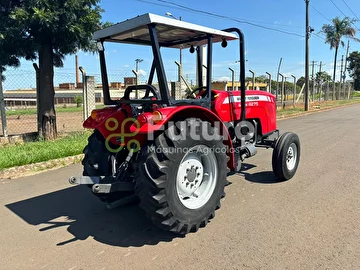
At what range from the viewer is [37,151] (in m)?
6.66

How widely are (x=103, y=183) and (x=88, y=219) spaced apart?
0.77 meters

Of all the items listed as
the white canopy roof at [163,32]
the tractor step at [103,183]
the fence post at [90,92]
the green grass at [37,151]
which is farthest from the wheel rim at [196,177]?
the fence post at [90,92]

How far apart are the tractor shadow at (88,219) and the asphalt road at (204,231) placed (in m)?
0.01

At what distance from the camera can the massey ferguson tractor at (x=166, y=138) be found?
10.3ft

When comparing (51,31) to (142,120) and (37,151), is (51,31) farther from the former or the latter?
(142,120)

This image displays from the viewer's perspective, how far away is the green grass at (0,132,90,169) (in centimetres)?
601

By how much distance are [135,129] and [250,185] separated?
8.39 ft

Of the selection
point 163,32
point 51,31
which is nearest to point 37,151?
point 51,31

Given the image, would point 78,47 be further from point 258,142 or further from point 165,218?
point 165,218

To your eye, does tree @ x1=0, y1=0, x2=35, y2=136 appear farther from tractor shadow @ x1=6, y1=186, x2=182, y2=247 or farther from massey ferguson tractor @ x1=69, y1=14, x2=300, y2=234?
tractor shadow @ x1=6, y1=186, x2=182, y2=247

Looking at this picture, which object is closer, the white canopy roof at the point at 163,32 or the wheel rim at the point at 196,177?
the white canopy roof at the point at 163,32

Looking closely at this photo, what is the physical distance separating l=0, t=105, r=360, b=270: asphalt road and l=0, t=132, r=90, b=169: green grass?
0.73 meters

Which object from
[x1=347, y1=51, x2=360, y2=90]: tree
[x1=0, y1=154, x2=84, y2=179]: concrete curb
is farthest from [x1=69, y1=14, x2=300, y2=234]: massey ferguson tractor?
[x1=347, y1=51, x2=360, y2=90]: tree

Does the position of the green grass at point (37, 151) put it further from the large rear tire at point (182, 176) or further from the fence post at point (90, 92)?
the large rear tire at point (182, 176)
